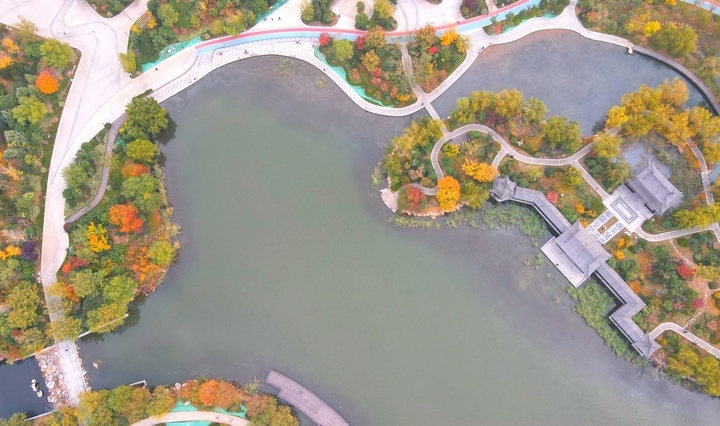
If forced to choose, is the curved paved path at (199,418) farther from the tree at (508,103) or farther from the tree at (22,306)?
the tree at (508,103)

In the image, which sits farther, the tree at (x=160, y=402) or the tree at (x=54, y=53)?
the tree at (x=54, y=53)

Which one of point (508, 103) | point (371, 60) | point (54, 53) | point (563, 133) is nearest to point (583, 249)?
point (563, 133)

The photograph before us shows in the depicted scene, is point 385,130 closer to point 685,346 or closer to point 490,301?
point 490,301

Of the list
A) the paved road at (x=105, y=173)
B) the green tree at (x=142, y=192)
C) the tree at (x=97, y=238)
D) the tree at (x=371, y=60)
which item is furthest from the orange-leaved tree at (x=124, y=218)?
the tree at (x=371, y=60)

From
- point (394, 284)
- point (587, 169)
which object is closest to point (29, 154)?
point (394, 284)

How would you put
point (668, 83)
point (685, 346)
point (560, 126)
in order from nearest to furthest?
point (685, 346)
point (560, 126)
point (668, 83)

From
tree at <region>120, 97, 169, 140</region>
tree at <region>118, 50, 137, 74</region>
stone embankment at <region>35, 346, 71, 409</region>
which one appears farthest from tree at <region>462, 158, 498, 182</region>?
stone embankment at <region>35, 346, 71, 409</region>

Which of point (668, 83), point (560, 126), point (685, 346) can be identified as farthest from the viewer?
point (668, 83)
